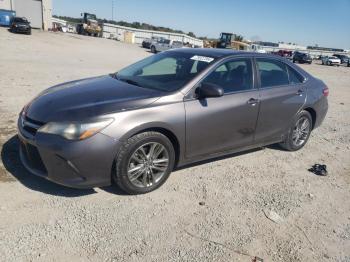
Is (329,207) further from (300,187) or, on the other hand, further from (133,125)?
(133,125)

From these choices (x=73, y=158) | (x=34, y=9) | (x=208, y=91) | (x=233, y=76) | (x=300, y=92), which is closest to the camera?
(x=73, y=158)

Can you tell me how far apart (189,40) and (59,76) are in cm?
5395

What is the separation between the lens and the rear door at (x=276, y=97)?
200 inches

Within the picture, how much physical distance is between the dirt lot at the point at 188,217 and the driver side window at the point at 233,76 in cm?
118

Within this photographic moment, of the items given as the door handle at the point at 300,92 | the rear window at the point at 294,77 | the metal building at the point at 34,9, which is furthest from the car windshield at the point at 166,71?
the metal building at the point at 34,9

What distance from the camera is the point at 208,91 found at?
415 cm

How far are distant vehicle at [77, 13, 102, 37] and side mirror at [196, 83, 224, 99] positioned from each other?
50815 millimetres

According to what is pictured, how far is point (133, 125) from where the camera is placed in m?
3.65

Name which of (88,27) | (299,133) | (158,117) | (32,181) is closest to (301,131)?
(299,133)

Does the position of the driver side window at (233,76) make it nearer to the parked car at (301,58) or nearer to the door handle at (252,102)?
the door handle at (252,102)

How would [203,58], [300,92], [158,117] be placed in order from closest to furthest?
[158,117]
[203,58]
[300,92]

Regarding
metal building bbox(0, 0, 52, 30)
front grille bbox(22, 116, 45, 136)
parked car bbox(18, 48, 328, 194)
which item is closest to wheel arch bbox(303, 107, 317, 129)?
parked car bbox(18, 48, 328, 194)

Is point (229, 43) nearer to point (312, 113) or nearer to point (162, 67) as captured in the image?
point (312, 113)

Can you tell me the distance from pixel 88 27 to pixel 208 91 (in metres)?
51.1
